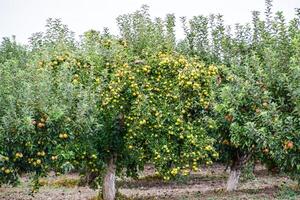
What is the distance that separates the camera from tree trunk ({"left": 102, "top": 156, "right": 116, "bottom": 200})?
15.6m

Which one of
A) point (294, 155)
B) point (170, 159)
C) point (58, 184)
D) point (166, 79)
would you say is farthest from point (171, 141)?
point (58, 184)

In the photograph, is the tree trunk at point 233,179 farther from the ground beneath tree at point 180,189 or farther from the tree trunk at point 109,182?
the tree trunk at point 109,182

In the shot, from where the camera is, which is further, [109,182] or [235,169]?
[235,169]

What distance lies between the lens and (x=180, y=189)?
66.7 ft

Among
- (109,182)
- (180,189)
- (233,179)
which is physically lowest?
(180,189)

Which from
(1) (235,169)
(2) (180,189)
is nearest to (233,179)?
(1) (235,169)

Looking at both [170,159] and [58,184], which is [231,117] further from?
[58,184]

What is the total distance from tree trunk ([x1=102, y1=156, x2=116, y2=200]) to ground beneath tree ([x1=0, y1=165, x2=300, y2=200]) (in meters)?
0.58

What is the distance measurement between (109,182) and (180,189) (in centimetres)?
550

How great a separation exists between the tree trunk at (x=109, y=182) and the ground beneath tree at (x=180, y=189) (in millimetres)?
575

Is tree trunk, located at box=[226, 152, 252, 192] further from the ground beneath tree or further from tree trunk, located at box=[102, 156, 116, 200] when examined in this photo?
tree trunk, located at box=[102, 156, 116, 200]

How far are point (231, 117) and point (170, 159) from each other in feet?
6.67

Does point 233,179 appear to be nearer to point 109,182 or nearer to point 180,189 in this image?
point 180,189

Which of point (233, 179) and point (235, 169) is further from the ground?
point (235, 169)
